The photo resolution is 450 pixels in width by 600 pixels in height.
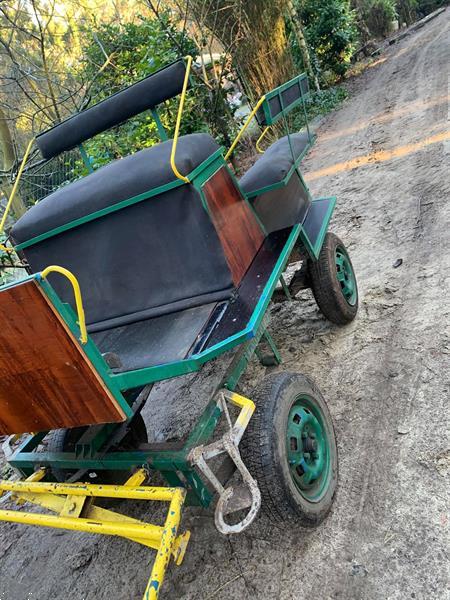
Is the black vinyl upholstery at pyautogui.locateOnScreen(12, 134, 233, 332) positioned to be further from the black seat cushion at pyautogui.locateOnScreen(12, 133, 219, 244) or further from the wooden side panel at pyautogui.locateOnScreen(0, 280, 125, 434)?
the wooden side panel at pyautogui.locateOnScreen(0, 280, 125, 434)

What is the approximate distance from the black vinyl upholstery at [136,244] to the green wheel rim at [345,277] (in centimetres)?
138

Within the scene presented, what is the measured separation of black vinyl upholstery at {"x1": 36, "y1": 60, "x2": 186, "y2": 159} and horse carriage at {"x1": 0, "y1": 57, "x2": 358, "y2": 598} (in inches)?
0.4

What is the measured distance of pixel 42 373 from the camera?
1.93 metres

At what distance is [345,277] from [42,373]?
8.38 ft

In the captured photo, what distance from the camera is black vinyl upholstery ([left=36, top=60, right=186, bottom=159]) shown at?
3004 millimetres

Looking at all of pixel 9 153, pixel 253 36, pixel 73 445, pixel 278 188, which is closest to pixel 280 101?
pixel 278 188

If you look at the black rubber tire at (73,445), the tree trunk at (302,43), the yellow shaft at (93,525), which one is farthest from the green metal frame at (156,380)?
the tree trunk at (302,43)

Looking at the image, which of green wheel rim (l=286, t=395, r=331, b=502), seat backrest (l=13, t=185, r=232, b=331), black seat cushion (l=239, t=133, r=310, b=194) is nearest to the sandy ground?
green wheel rim (l=286, t=395, r=331, b=502)

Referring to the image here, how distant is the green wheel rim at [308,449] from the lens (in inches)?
91.7

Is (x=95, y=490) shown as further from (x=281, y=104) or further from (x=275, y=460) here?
(x=281, y=104)

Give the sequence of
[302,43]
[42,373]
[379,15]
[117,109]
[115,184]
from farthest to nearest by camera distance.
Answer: [379,15], [302,43], [117,109], [115,184], [42,373]

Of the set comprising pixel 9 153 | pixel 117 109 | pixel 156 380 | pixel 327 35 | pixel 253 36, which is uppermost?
pixel 253 36

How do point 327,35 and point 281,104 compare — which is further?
point 327,35

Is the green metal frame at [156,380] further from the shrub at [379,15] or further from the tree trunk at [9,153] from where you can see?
the shrub at [379,15]
